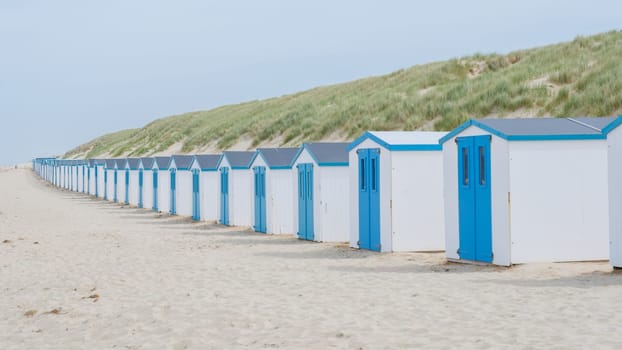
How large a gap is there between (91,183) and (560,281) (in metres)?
48.0

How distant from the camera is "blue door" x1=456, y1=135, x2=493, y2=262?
559 inches

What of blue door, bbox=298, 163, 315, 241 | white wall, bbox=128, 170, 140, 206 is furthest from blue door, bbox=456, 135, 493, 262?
white wall, bbox=128, 170, 140, 206

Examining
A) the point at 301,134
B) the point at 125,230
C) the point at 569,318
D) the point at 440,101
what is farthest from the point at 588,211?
the point at 301,134

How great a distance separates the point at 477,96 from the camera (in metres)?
42.6

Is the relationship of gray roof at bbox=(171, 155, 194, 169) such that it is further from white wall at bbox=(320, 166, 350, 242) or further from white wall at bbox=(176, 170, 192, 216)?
white wall at bbox=(320, 166, 350, 242)

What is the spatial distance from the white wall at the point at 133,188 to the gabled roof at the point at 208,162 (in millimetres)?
12301

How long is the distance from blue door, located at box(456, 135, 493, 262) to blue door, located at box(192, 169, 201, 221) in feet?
53.5

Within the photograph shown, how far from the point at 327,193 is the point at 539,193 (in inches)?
273

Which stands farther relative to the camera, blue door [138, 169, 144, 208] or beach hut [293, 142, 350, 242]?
blue door [138, 169, 144, 208]

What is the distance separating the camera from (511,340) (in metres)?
7.97

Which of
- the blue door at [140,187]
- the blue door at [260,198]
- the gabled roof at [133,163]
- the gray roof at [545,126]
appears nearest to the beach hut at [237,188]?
the blue door at [260,198]

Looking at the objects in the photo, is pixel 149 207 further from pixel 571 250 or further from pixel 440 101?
pixel 571 250

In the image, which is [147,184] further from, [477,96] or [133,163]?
[477,96]

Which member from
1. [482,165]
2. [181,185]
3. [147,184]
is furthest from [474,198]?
[147,184]
